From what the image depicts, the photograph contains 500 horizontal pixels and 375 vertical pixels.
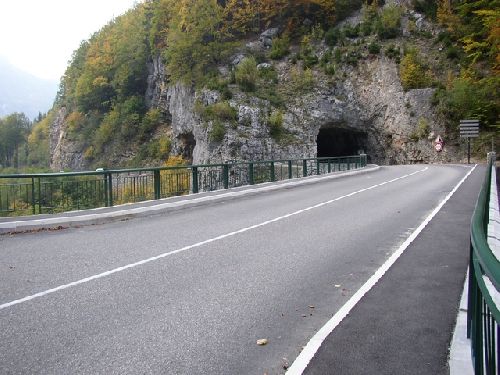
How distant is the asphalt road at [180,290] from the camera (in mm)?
4195

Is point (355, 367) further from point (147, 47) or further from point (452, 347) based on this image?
point (147, 47)

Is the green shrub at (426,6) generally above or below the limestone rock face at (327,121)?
above

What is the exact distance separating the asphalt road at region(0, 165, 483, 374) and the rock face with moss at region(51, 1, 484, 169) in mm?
34620

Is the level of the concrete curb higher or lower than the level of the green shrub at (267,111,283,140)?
lower

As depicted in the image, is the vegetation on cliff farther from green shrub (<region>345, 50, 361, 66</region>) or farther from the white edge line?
the white edge line

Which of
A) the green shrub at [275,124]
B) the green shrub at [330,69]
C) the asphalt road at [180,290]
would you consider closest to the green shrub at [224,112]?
the green shrub at [275,124]

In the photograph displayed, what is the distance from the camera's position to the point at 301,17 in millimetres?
64375

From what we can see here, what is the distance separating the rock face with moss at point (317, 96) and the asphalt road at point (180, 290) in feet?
114

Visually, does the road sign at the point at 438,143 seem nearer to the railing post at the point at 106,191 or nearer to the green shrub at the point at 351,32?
the green shrub at the point at 351,32

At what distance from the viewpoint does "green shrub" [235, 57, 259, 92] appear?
162ft

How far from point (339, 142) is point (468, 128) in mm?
18845

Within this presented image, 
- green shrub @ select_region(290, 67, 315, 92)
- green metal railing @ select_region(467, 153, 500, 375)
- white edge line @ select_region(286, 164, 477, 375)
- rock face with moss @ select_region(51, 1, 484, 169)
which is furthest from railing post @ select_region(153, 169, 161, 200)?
green shrub @ select_region(290, 67, 315, 92)

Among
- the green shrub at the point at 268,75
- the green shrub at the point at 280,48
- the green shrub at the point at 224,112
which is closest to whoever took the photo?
the green shrub at the point at 224,112

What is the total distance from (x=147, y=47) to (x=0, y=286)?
7957 centimetres
